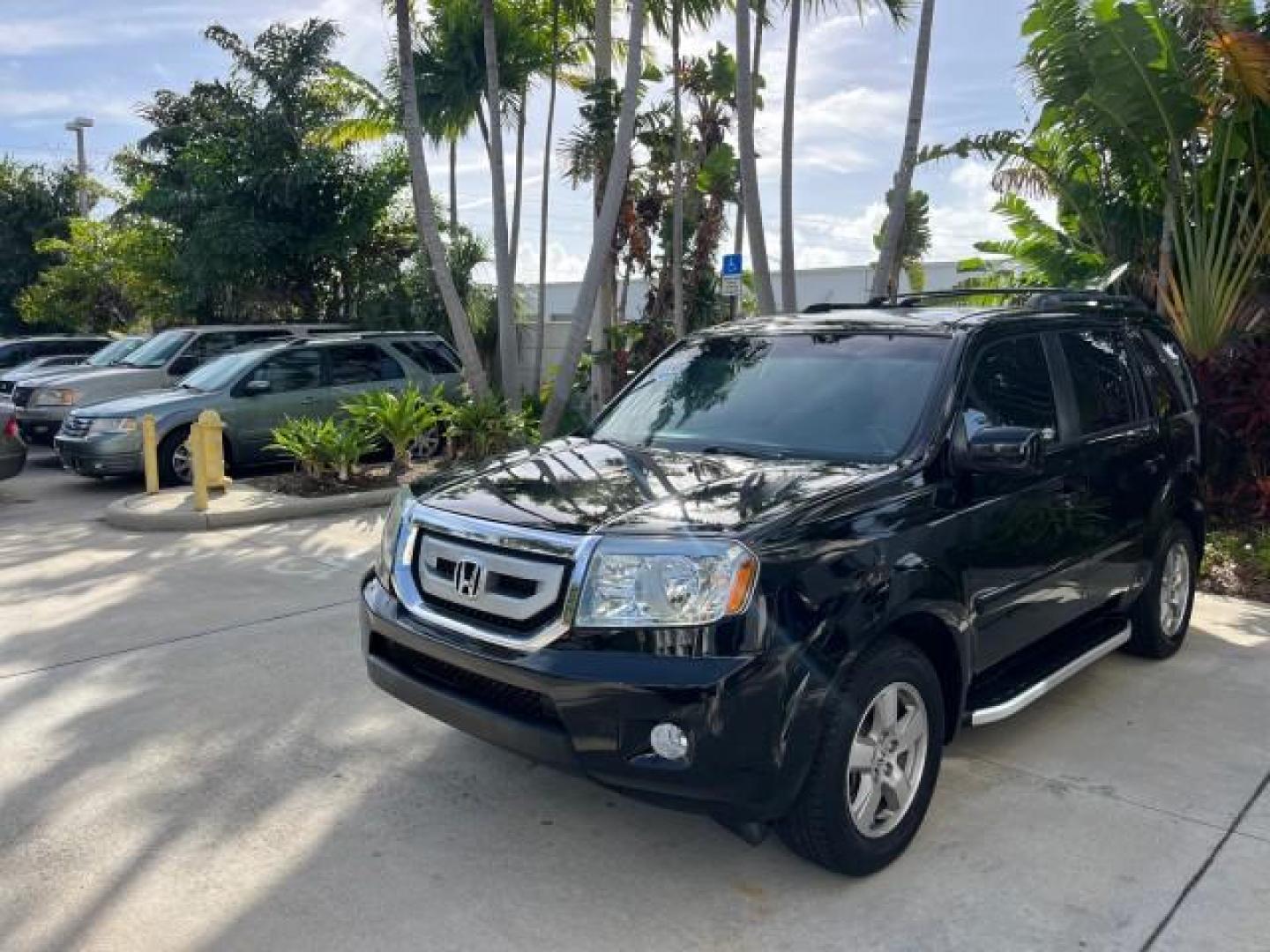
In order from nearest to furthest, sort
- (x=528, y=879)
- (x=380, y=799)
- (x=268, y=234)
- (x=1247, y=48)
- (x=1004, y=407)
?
1. (x=528, y=879)
2. (x=380, y=799)
3. (x=1004, y=407)
4. (x=1247, y=48)
5. (x=268, y=234)

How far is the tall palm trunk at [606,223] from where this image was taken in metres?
11.6

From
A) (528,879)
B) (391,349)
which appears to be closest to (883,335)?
(528,879)

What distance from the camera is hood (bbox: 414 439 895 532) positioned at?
3350mm

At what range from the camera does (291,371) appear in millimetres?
11984

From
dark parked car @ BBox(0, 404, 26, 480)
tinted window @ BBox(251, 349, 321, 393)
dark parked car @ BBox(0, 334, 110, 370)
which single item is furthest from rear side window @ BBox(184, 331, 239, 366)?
dark parked car @ BBox(0, 334, 110, 370)

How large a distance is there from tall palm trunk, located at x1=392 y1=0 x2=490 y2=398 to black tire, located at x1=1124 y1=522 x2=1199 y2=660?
27.5ft

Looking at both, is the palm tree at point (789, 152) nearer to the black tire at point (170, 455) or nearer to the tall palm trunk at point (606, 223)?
the tall palm trunk at point (606, 223)

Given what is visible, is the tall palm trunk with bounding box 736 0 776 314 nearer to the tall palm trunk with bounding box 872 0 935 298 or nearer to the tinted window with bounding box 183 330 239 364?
the tall palm trunk with bounding box 872 0 935 298

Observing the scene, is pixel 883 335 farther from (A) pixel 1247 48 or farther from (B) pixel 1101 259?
(B) pixel 1101 259

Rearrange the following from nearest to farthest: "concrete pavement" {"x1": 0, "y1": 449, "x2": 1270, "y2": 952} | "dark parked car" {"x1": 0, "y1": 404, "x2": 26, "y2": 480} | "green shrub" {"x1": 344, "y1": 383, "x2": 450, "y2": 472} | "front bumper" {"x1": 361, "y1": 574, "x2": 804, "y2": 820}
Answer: "front bumper" {"x1": 361, "y1": 574, "x2": 804, "y2": 820} → "concrete pavement" {"x1": 0, "y1": 449, "x2": 1270, "y2": 952} → "dark parked car" {"x1": 0, "y1": 404, "x2": 26, "y2": 480} → "green shrub" {"x1": 344, "y1": 383, "x2": 450, "y2": 472}

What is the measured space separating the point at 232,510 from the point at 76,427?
128 inches

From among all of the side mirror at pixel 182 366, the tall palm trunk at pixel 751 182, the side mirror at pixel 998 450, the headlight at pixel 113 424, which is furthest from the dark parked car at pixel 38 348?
the side mirror at pixel 998 450

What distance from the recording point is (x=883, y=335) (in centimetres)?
448

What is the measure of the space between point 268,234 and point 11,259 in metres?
14.4
